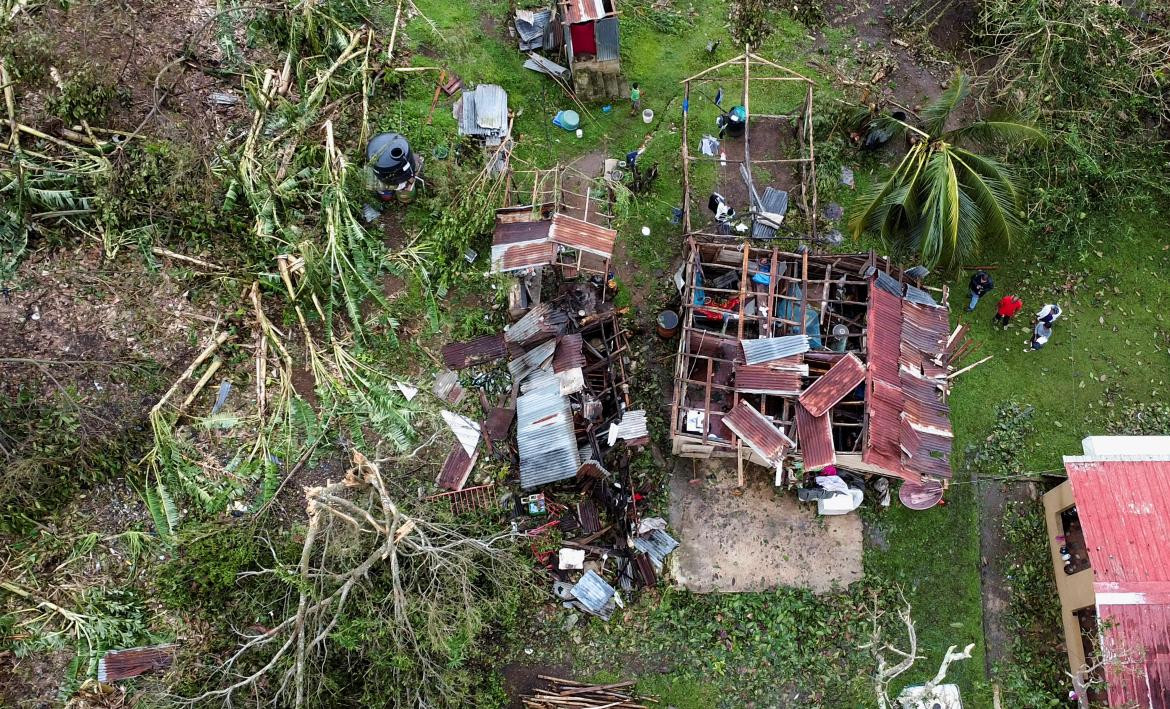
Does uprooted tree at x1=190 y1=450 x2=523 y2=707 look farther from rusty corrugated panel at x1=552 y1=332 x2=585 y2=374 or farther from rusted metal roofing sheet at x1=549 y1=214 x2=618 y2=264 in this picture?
rusted metal roofing sheet at x1=549 y1=214 x2=618 y2=264

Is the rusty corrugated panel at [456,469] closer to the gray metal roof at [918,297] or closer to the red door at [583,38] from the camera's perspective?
the red door at [583,38]

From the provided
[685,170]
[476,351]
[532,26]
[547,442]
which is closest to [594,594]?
[547,442]

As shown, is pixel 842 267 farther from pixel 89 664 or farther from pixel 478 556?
pixel 89 664

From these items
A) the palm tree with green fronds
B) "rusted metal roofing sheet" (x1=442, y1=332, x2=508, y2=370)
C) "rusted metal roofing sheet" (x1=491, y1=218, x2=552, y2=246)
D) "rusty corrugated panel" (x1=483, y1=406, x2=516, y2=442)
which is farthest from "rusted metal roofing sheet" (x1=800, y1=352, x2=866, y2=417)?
"rusted metal roofing sheet" (x1=442, y1=332, x2=508, y2=370)

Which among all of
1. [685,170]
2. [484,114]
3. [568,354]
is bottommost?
[568,354]

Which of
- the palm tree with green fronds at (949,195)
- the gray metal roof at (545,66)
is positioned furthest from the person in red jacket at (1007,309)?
the gray metal roof at (545,66)

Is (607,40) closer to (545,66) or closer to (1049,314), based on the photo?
(545,66)

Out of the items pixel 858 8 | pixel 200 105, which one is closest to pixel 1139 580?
pixel 858 8
